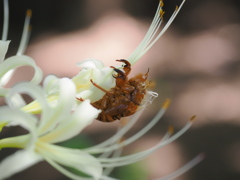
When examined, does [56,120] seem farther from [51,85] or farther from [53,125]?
[51,85]

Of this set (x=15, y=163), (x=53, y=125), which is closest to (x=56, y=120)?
(x=53, y=125)

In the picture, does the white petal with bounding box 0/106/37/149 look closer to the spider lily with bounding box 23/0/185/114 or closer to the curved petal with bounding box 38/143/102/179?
the curved petal with bounding box 38/143/102/179

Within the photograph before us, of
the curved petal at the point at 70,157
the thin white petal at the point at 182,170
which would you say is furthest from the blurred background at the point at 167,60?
the curved petal at the point at 70,157

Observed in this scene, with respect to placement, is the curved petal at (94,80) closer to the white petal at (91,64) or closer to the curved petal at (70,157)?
the white petal at (91,64)

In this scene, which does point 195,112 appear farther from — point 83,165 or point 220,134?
point 83,165

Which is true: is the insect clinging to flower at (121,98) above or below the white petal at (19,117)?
above

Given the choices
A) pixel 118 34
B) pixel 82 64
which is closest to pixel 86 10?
pixel 118 34

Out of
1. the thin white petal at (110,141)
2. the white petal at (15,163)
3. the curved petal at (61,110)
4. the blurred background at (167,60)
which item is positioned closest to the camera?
the white petal at (15,163)
